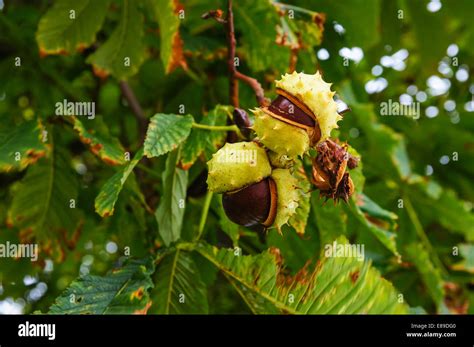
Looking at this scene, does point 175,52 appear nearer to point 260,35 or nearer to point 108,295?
point 260,35

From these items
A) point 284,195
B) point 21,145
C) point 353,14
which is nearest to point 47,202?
point 21,145

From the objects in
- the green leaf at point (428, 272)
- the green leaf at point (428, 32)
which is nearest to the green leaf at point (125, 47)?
the green leaf at point (428, 272)

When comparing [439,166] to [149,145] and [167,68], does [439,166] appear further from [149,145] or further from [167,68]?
[149,145]

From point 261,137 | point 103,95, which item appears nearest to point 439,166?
point 103,95

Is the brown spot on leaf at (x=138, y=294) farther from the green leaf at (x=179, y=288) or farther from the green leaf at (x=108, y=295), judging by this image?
the green leaf at (x=179, y=288)

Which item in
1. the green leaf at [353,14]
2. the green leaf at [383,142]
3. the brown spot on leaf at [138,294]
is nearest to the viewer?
the brown spot on leaf at [138,294]
